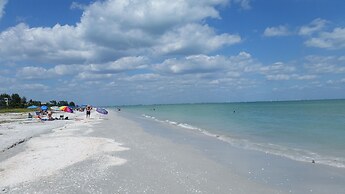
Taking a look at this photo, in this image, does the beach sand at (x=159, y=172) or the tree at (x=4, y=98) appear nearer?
the beach sand at (x=159, y=172)

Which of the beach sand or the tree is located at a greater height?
the tree

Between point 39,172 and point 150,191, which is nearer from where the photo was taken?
point 150,191

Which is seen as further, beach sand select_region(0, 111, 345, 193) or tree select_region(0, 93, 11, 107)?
tree select_region(0, 93, 11, 107)

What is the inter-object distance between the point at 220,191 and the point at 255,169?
3547 millimetres

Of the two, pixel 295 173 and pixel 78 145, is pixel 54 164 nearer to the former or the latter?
pixel 78 145

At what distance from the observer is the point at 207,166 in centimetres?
1228

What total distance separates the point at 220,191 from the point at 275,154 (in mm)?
7475

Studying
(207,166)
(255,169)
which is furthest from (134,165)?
(255,169)

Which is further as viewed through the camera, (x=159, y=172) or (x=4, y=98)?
(x=4, y=98)

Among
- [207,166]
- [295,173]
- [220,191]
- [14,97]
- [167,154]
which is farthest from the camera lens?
[14,97]

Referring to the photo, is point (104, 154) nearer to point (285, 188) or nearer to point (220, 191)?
point (220, 191)

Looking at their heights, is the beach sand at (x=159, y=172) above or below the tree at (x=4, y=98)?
below

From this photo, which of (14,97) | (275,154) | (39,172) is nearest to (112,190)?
(39,172)

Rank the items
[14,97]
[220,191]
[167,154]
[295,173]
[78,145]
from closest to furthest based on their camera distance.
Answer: [220,191]
[295,173]
[167,154]
[78,145]
[14,97]
